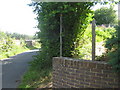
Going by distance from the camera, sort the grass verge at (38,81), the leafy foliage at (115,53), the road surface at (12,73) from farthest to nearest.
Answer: the road surface at (12,73) → the grass verge at (38,81) → the leafy foliage at (115,53)

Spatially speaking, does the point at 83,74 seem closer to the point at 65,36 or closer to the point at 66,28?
the point at 65,36

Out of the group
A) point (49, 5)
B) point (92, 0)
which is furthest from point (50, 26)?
point (92, 0)

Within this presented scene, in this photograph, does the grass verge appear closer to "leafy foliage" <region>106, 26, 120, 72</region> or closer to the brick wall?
the brick wall

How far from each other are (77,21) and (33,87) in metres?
2.34

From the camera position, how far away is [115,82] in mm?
2277

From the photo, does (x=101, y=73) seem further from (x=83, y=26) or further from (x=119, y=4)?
(x=119, y=4)

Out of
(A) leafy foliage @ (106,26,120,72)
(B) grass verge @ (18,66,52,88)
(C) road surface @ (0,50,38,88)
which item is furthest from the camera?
(C) road surface @ (0,50,38,88)

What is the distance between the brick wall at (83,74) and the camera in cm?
231

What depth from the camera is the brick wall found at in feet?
7.59

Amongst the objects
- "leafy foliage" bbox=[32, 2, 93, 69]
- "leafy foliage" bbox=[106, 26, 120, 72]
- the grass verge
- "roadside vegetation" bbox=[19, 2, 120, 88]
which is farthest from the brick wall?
"leafy foliage" bbox=[32, 2, 93, 69]

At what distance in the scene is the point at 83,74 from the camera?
260cm

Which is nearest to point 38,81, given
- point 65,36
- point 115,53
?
point 65,36

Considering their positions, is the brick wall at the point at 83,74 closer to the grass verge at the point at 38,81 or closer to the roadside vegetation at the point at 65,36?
the grass verge at the point at 38,81

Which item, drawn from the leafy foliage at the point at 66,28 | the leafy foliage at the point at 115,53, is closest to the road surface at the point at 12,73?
the leafy foliage at the point at 66,28
